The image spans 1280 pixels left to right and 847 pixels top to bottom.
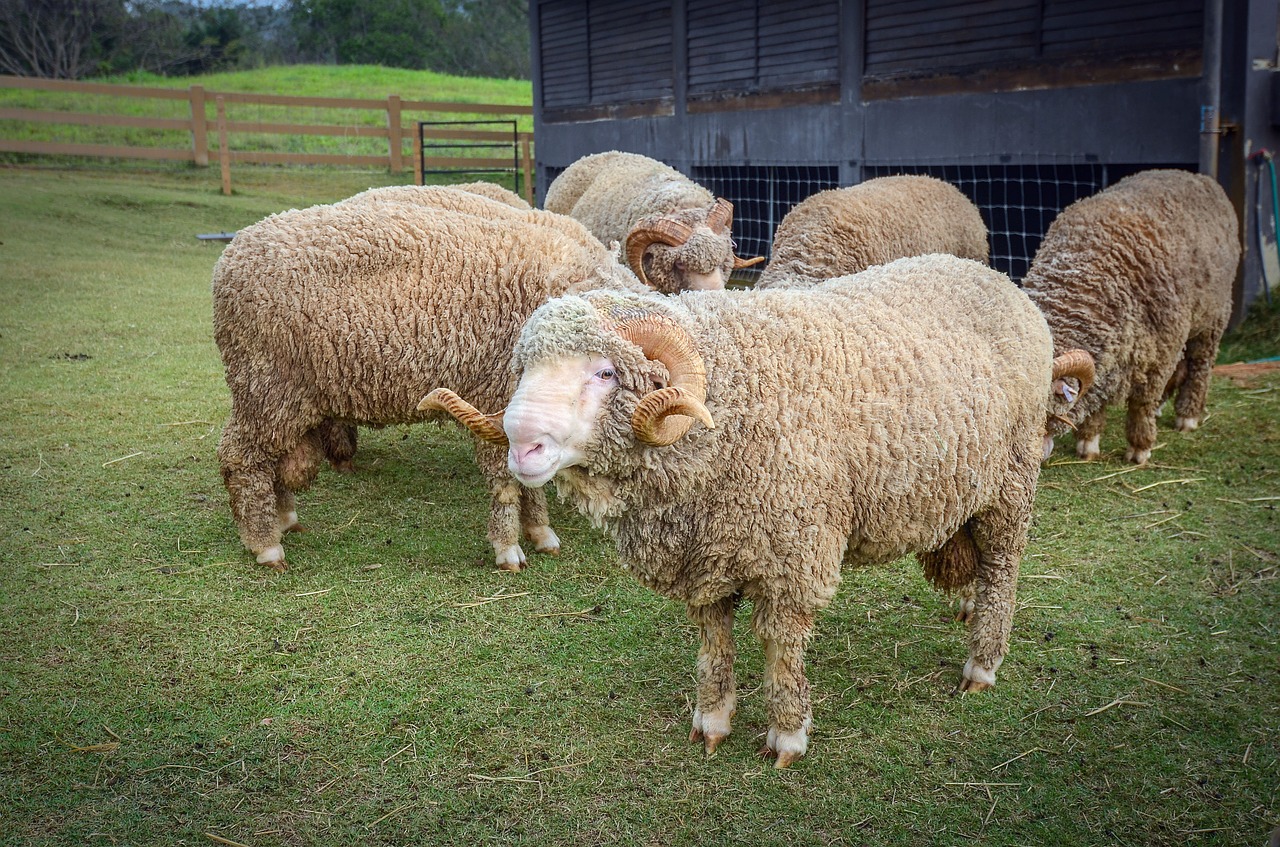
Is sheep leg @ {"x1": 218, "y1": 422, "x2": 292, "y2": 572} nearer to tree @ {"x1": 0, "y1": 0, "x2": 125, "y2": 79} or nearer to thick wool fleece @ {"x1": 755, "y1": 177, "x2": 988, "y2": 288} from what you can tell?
thick wool fleece @ {"x1": 755, "y1": 177, "x2": 988, "y2": 288}

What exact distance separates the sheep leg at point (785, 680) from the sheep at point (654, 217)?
3.56 meters

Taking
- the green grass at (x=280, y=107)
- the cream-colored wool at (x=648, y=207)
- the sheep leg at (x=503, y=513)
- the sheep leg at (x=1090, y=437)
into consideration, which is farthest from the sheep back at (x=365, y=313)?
the green grass at (x=280, y=107)

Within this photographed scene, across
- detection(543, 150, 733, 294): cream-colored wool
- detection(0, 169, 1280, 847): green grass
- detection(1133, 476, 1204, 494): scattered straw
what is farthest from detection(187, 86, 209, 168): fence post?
detection(1133, 476, 1204, 494): scattered straw

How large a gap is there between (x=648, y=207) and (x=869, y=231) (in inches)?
72.9

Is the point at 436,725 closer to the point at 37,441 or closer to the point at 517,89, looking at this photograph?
the point at 37,441

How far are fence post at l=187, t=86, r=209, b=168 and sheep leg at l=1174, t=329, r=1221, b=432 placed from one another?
18.5 metres

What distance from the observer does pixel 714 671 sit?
11.4ft

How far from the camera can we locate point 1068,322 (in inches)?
232

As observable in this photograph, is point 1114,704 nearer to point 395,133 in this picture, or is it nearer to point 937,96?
point 937,96

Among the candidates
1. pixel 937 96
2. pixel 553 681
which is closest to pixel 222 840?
pixel 553 681

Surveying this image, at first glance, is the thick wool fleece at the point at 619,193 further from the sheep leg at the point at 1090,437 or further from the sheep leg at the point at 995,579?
the sheep leg at the point at 995,579

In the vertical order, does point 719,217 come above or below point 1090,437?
above

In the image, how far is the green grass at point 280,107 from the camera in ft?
77.2

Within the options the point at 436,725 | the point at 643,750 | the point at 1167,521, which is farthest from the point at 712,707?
the point at 1167,521
